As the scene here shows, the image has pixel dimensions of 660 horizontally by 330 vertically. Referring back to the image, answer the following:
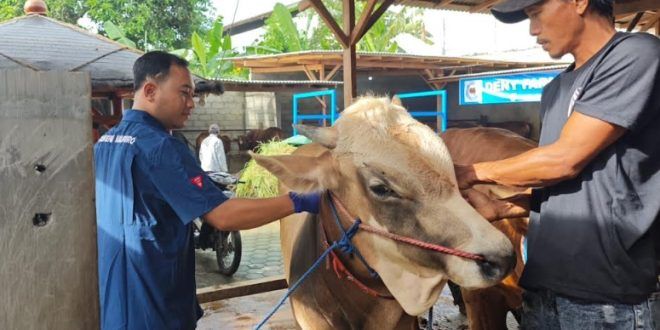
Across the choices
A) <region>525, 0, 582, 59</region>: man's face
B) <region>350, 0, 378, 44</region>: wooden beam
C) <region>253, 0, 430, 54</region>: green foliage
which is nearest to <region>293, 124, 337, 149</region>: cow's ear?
<region>525, 0, 582, 59</region>: man's face

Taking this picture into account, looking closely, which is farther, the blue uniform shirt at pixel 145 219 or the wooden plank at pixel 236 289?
the wooden plank at pixel 236 289

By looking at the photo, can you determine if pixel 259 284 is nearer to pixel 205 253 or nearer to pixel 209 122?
pixel 205 253

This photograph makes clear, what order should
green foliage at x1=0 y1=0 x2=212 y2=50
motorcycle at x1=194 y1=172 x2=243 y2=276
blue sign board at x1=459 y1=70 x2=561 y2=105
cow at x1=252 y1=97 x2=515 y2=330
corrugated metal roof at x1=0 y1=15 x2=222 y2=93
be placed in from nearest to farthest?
1. cow at x1=252 y1=97 x2=515 y2=330
2. corrugated metal roof at x1=0 y1=15 x2=222 y2=93
3. motorcycle at x1=194 y1=172 x2=243 y2=276
4. blue sign board at x1=459 y1=70 x2=561 y2=105
5. green foliage at x1=0 y1=0 x2=212 y2=50

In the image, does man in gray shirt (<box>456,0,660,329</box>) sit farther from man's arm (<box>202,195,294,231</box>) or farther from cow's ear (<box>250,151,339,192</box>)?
man's arm (<box>202,195,294,231</box>)

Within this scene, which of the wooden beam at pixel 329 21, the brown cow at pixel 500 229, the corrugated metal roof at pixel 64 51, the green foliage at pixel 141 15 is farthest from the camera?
the green foliage at pixel 141 15

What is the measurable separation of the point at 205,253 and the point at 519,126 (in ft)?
32.5

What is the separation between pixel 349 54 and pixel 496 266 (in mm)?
4479

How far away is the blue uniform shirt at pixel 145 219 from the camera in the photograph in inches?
91.4

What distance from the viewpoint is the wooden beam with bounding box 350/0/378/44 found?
5.57 m

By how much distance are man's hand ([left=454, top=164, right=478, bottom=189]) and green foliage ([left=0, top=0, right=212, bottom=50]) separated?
2371 cm

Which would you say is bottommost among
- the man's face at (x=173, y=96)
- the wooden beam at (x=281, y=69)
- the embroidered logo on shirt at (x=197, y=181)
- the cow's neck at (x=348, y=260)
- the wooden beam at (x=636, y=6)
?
the cow's neck at (x=348, y=260)

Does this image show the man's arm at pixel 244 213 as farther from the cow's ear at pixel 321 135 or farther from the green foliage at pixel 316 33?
the green foliage at pixel 316 33

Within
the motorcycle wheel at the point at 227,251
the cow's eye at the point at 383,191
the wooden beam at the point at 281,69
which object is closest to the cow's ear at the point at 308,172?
the cow's eye at the point at 383,191

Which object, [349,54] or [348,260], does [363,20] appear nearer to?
[349,54]
